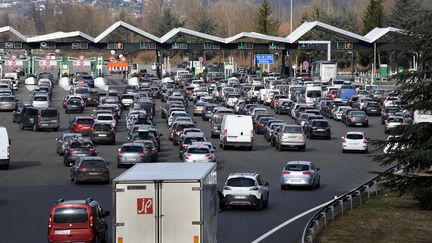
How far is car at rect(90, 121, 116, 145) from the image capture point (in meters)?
59.8

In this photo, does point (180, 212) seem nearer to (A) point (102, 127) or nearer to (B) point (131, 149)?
(B) point (131, 149)

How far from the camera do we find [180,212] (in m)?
20.4

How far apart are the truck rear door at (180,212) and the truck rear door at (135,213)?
181 mm

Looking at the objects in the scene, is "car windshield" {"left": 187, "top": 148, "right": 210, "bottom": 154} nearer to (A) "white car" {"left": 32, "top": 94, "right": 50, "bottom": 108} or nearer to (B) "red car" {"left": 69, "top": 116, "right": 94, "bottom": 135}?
(B) "red car" {"left": 69, "top": 116, "right": 94, "bottom": 135}

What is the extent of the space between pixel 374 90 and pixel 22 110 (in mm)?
36568

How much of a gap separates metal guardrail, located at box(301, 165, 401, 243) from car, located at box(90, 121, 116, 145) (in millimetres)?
21808

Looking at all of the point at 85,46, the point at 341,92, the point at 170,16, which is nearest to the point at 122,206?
the point at 341,92

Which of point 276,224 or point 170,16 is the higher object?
point 170,16

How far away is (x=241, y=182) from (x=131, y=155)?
1347 centimetres

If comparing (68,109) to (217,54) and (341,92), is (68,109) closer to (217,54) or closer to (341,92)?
(341,92)

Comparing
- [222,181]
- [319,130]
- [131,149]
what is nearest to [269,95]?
[319,130]

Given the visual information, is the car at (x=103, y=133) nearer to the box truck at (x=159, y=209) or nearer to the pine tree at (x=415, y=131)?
the pine tree at (x=415, y=131)

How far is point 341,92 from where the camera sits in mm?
93375

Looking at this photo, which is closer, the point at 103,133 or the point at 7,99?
the point at 103,133
